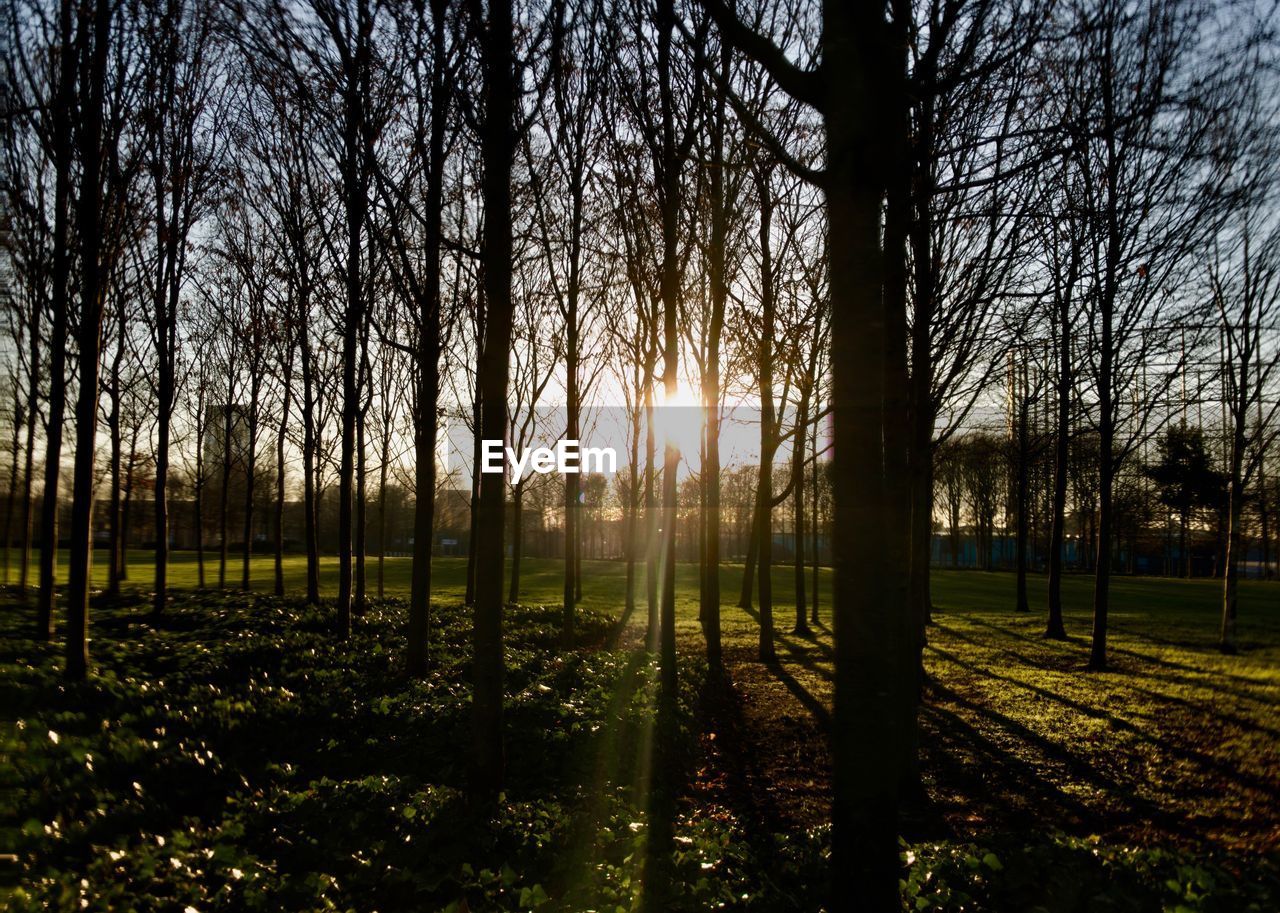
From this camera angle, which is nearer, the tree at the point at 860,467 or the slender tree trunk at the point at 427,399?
the tree at the point at 860,467

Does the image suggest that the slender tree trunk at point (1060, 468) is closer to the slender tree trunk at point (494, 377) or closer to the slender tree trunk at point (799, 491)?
the slender tree trunk at point (799, 491)

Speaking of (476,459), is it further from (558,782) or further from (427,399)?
(558,782)

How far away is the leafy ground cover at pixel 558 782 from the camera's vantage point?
4.02 m

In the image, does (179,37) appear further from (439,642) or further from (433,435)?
(439,642)

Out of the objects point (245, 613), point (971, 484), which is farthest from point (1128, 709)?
point (971, 484)

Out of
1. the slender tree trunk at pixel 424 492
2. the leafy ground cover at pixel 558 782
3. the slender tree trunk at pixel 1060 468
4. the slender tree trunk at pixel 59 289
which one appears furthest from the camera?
the slender tree trunk at pixel 1060 468

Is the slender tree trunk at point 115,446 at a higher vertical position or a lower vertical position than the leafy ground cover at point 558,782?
higher

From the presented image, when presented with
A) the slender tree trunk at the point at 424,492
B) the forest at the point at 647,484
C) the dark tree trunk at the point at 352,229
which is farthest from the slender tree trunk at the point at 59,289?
the slender tree trunk at the point at 424,492

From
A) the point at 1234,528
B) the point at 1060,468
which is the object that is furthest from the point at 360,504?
the point at 1234,528

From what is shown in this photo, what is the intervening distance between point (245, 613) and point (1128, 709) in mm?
16533

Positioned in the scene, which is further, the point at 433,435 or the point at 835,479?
the point at 433,435

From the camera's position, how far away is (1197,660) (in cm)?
1405

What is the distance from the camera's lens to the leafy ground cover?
402cm

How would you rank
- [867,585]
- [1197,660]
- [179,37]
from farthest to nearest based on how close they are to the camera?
1. [1197,660]
2. [179,37]
3. [867,585]
